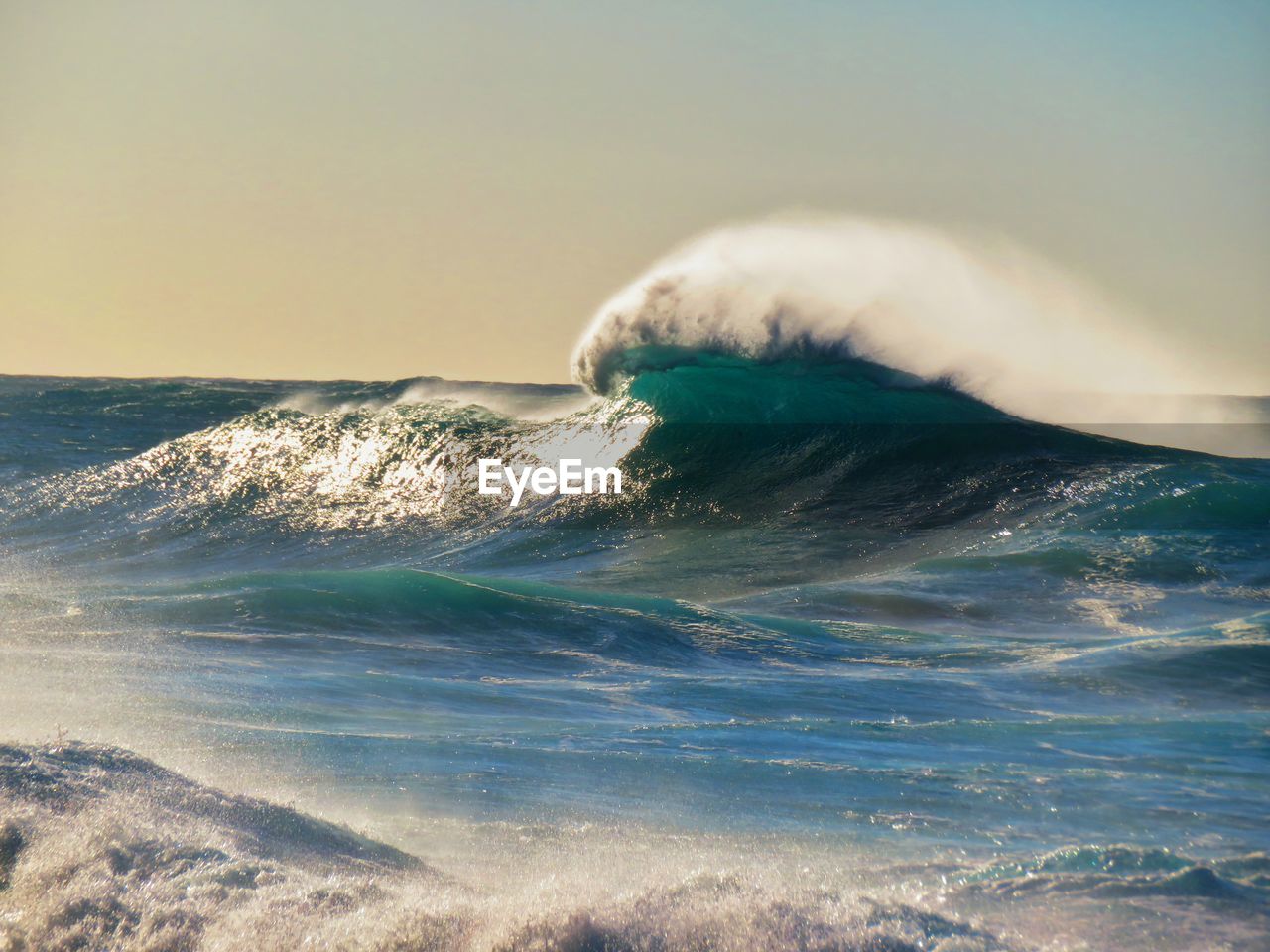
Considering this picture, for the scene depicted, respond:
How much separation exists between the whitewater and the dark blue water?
0.12ft

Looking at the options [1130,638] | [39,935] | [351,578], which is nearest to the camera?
[39,935]

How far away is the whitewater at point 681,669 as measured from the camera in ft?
10.0

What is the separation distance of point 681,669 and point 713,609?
198cm

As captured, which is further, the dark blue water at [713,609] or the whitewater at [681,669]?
the dark blue water at [713,609]

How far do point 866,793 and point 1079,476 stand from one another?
30.0 feet

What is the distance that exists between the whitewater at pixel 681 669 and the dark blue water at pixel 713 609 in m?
0.04

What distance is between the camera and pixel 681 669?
22.2ft

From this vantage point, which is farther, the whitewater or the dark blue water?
the dark blue water

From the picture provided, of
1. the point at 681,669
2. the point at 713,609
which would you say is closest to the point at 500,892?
the point at 681,669

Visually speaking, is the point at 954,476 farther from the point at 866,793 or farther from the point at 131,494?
the point at 131,494

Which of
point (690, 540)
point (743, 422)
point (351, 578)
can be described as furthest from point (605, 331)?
point (351, 578)

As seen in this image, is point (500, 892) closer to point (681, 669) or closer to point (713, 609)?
point (681, 669)

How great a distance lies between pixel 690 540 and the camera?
470 inches

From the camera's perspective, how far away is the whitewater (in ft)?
10.0
